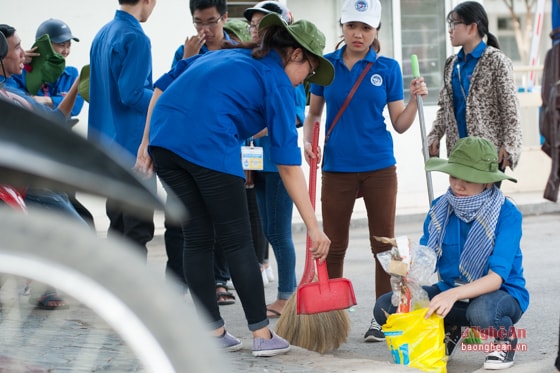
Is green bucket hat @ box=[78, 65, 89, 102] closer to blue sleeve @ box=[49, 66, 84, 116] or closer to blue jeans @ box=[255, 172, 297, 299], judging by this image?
blue sleeve @ box=[49, 66, 84, 116]

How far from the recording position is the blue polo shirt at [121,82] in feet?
17.9

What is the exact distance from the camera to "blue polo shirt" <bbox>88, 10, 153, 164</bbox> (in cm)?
545

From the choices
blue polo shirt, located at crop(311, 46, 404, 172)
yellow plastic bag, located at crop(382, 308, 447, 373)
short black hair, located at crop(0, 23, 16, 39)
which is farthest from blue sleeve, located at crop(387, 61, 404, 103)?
short black hair, located at crop(0, 23, 16, 39)

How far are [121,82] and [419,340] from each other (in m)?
2.21

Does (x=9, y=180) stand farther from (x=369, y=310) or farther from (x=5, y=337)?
(x=369, y=310)

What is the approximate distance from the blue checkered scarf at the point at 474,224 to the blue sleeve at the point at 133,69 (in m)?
1.81

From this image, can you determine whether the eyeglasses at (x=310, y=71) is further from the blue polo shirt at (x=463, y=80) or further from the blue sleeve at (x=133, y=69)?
the blue polo shirt at (x=463, y=80)

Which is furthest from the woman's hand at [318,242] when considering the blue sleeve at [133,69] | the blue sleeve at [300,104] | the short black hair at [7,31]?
the short black hair at [7,31]

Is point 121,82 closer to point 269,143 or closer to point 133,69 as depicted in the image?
point 133,69

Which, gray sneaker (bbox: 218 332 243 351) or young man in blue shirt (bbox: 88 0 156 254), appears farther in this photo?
young man in blue shirt (bbox: 88 0 156 254)

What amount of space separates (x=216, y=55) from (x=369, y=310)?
2.24m

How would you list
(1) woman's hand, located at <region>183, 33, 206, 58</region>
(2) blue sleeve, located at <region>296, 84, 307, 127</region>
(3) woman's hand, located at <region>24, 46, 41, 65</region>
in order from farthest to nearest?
(3) woman's hand, located at <region>24, 46, 41, 65</region>, (2) blue sleeve, located at <region>296, 84, 307, 127</region>, (1) woman's hand, located at <region>183, 33, 206, 58</region>

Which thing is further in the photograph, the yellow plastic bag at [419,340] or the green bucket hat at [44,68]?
the green bucket hat at [44,68]

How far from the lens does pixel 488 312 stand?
4414 mm
